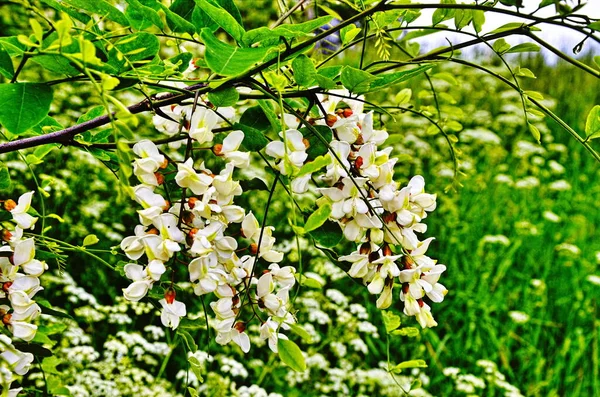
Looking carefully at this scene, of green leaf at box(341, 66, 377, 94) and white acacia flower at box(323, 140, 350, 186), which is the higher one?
green leaf at box(341, 66, 377, 94)

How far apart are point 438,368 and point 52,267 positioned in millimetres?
1146

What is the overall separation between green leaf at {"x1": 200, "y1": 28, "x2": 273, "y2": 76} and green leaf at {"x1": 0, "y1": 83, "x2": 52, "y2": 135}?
0.13 metres

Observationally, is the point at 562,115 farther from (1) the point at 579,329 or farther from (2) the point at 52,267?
(2) the point at 52,267

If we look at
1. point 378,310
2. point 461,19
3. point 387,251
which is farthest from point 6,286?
point 378,310

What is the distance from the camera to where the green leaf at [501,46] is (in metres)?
0.70

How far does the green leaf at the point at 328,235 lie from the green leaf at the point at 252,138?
0.30 feet

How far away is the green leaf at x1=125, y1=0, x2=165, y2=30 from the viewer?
56 centimetres

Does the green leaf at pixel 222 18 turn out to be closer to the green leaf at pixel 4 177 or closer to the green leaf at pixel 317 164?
the green leaf at pixel 317 164

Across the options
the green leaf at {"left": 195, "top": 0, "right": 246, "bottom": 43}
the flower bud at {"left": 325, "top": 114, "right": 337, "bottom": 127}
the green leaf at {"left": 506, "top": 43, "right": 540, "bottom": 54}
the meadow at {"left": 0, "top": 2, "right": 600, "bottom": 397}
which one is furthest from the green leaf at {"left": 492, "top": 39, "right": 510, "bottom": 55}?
the meadow at {"left": 0, "top": 2, "right": 600, "bottom": 397}

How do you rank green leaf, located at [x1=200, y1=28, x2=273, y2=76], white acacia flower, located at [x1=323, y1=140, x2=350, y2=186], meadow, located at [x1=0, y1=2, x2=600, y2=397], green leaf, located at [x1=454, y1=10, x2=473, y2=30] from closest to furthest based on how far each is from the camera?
green leaf, located at [x1=200, y1=28, x2=273, y2=76] < white acacia flower, located at [x1=323, y1=140, x2=350, y2=186] < green leaf, located at [x1=454, y1=10, x2=473, y2=30] < meadow, located at [x1=0, y1=2, x2=600, y2=397]

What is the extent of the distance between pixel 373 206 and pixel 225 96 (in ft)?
0.52

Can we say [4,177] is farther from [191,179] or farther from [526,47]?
[526,47]

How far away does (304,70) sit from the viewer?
55cm

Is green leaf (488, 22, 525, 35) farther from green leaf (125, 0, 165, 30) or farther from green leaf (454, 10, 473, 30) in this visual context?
green leaf (125, 0, 165, 30)
